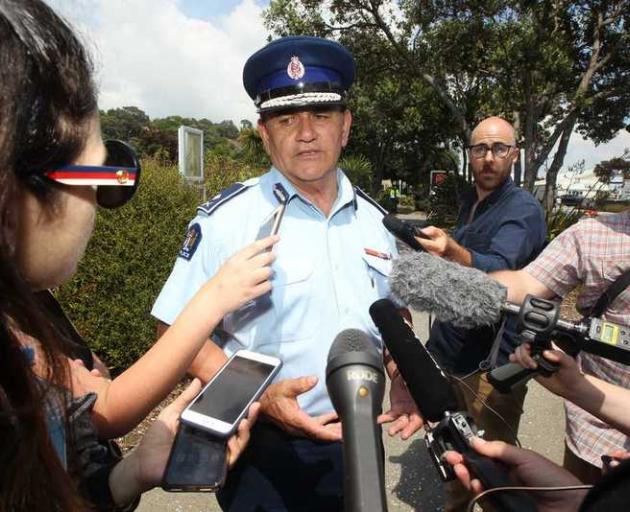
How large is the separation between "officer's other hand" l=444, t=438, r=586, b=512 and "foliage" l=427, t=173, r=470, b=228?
18.0 metres

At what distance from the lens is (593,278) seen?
203cm

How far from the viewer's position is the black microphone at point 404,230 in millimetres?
2008

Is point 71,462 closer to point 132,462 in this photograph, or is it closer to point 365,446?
point 132,462

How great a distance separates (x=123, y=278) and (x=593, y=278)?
11.5 feet

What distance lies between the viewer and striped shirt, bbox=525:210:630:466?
1.94 metres

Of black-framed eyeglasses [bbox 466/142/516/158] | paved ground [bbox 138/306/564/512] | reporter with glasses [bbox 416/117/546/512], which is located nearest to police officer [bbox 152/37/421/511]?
reporter with glasses [bbox 416/117/546/512]

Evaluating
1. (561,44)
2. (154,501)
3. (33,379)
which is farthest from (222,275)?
(561,44)

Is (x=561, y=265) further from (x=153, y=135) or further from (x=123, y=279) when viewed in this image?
(x=153, y=135)

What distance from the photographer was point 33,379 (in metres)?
0.91

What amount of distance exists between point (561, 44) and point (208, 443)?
12.7m

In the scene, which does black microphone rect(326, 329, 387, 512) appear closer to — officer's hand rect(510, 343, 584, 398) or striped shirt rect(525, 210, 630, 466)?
officer's hand rect(510, 343, 584, 398)

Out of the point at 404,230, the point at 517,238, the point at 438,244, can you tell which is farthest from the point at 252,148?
the point at 404,230

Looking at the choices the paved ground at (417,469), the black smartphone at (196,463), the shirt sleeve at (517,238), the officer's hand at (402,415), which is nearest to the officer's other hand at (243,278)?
the black smartphone at (196,463)

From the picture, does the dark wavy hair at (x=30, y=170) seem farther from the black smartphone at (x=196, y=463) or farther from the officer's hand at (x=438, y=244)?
the officer's hand at (x=438, y=244)
